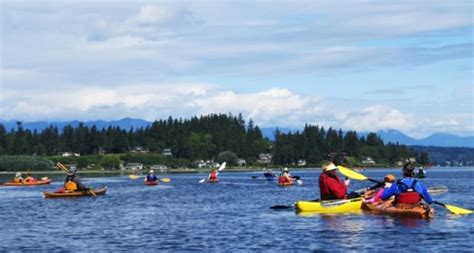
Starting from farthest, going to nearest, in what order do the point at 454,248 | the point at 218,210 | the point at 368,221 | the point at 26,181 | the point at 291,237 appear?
the point at 26,181, the point at 218,210, the point at 368,221, the point at 291,237, the point at 454,248

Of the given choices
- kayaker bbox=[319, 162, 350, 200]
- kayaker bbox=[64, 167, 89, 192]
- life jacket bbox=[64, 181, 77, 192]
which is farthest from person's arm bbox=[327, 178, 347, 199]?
life jacket bbox=[64, 181, 77, 192]

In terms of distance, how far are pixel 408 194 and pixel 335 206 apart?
18.3ft

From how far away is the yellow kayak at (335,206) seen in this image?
4434cm

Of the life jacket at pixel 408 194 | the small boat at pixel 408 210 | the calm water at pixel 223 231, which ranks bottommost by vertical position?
the calm water at pixel 223 231

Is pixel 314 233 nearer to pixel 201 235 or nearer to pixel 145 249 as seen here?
pixel 201 235

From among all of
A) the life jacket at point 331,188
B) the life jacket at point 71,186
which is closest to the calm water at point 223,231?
the life jacket at point 331,188

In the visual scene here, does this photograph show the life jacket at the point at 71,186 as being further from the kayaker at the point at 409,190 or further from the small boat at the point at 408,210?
the kayaker at the point at 409,190

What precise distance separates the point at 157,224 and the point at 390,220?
1159cm

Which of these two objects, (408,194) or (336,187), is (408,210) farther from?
(336,187)

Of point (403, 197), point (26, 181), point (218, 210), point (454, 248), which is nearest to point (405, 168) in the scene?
point (403, 197)

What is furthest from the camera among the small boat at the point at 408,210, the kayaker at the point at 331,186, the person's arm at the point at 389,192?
the kayaker at the point at 331,186

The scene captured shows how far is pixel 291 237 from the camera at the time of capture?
34312mm

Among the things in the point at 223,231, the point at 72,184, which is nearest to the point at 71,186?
the point at 72,184

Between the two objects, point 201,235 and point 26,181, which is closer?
point 201,235
